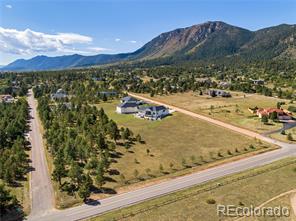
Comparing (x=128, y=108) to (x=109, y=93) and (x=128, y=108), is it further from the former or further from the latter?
(x=109, y=93)

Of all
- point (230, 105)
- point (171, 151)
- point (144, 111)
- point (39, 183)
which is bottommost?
point (39, 183)

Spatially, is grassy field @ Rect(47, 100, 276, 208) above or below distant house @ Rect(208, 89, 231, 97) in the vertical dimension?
below

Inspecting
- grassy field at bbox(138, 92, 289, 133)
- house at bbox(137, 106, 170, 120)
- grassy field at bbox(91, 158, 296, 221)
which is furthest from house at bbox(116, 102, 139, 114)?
grassy field at bbox(91, 158, 296, 221)

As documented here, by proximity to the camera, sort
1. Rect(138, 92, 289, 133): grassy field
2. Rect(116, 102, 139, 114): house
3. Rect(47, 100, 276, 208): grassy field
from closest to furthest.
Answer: Rect(47, 100, 276, 208): grassy field
Rect(138, 92, 289, 133): grassy field
Rect(116, 102, 139, 114): house

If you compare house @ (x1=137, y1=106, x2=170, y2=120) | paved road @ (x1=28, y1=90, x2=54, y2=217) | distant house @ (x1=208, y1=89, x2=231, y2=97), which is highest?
distant house @ (x1=208, y1=89, x2=231, y2=97)

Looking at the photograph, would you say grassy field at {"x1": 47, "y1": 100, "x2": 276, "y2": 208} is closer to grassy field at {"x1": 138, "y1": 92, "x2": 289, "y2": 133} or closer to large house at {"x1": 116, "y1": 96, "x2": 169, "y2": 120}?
large house at {"x1": 116, "y1": 96, "x2": 169, "y2": 120}

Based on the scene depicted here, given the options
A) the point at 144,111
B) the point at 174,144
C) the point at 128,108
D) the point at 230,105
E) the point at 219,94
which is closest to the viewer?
the point at 174,144

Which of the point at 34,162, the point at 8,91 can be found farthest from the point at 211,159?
the point at 8,91

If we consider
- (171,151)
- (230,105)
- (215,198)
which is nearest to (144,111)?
(171,151)
